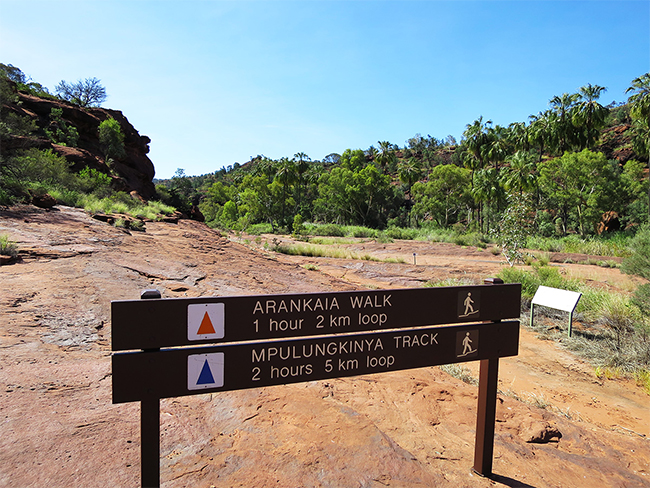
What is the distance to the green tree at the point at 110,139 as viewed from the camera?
37.9 metres

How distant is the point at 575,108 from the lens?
4659cm

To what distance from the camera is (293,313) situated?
2416mm

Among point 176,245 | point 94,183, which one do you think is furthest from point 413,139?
point 176,245

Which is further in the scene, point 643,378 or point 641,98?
point 641,98

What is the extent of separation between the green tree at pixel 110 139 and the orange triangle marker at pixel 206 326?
41630mm

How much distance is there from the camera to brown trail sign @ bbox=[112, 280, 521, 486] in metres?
2.12

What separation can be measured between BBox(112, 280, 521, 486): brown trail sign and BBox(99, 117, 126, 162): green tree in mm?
41615

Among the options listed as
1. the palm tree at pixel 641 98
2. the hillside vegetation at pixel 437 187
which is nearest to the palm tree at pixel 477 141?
the hillside vegetation at pixel 437 187

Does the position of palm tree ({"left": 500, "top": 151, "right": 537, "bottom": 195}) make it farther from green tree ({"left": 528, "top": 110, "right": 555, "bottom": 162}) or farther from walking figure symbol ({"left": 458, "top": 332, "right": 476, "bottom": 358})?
walking figure symbol ({"left": 458, "top": 332, "right": 476, "bottom": 358})

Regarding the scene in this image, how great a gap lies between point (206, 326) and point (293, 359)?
0.56 metres

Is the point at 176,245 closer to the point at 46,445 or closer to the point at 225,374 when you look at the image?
the point at 46,445

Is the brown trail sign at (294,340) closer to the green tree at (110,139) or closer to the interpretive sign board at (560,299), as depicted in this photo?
the interpretive sign board at (560,299)

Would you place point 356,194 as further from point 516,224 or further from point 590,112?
point 516,224

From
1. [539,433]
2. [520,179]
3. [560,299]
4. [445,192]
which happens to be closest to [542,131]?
[445,192]
